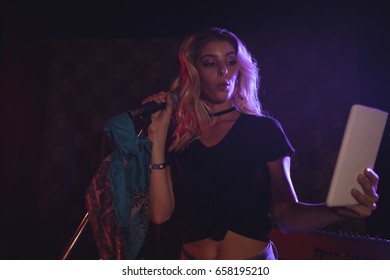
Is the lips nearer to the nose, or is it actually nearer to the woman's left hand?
the nose

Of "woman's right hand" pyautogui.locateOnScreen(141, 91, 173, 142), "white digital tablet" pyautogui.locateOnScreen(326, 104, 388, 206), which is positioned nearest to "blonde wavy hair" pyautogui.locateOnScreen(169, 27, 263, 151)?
"woman's right hand" pyautogui.locateOnScreen(141, 91, 173, 142)

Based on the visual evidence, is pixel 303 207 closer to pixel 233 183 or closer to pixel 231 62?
pixel 233 183

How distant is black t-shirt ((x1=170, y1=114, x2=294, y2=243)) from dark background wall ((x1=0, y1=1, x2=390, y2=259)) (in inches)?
37.4

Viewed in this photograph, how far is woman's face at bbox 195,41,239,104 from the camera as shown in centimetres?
161

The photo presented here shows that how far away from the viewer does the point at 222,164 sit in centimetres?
148

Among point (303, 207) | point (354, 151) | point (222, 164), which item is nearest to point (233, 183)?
point (222, 164)

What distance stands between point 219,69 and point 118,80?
1534 millimetres

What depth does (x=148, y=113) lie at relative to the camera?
148 cm

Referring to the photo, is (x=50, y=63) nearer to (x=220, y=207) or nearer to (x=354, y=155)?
(x=220, y=207)

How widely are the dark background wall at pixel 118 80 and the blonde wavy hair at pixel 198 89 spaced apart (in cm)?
84
